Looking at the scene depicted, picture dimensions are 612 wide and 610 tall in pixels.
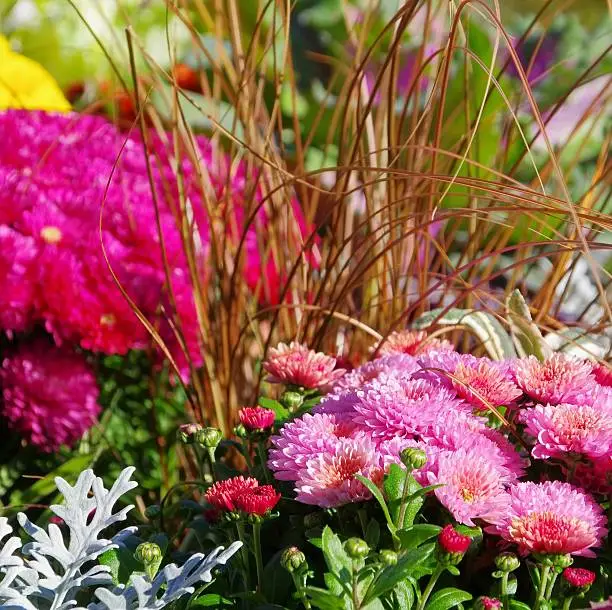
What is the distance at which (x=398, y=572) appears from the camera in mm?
623

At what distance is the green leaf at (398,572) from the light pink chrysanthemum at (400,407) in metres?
0.13

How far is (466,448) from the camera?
0.73 m

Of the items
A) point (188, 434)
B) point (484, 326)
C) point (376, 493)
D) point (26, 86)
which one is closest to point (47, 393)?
point (188, 434)

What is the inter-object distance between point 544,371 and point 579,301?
1.42 m

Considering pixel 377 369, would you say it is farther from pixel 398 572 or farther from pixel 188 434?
pixel 398 572

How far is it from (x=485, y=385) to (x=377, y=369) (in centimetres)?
14

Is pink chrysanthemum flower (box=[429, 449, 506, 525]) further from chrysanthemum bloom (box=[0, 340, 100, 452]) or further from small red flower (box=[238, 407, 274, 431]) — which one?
chrysanthemum bloom (box=[0, 340, 100, 452])

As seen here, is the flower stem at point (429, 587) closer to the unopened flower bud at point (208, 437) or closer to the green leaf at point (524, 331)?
the unopened flower bud at point (208, 437)

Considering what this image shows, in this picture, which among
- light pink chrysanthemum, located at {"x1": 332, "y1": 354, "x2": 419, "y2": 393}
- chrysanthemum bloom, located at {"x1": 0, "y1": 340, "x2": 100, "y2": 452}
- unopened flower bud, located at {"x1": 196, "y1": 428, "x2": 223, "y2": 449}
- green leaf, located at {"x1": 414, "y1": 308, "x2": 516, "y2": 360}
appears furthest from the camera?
chrysanthemum bloom, located at {"x1": 0, "y1": 340, "x2": 100, "y2": 452}

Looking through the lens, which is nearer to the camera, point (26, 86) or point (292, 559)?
point (292, 559)

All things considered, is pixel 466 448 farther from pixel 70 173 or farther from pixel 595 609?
pixel 70 173

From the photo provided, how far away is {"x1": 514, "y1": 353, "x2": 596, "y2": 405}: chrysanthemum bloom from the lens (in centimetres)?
78

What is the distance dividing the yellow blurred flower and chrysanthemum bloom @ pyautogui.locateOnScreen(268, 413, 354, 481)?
4.10ft

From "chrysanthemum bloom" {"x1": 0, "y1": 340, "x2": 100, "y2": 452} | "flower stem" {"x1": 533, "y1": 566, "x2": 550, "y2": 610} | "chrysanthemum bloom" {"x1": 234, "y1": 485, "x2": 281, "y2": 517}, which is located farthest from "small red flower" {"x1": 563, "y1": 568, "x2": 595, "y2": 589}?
"chrysanthemum bloom" {"x1": 0, "y1": 340, "x2": 100, "y2": 452}
